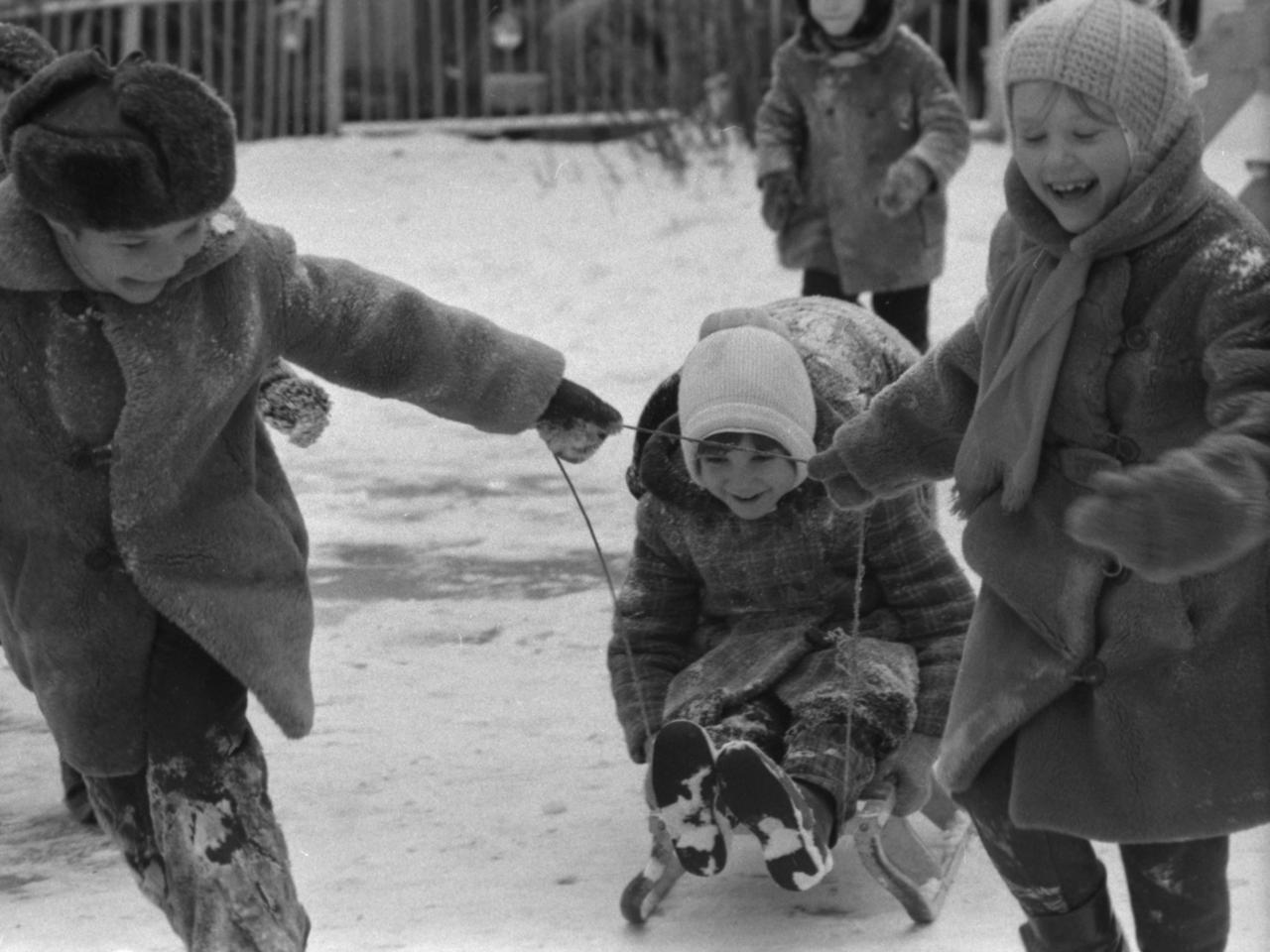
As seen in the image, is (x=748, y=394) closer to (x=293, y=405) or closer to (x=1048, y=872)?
(x=293, y=405)

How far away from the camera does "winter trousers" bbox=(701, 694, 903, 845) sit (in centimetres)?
379

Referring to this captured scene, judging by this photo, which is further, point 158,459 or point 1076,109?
point 158,459

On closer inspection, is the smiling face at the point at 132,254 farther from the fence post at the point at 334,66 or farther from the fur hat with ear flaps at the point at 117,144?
the fence post at the point at 334,66

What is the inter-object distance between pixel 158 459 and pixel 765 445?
1.14 metres

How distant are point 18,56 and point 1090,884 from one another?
2.99 m

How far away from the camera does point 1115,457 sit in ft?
9.43

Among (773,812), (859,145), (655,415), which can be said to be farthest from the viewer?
(859,145)

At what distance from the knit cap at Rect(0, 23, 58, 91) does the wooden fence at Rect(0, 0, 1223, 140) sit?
690 cm

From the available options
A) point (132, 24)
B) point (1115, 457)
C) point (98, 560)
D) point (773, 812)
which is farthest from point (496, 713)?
point (132, 24)

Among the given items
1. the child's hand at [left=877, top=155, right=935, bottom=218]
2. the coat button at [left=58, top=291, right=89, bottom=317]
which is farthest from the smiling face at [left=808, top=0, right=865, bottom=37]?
the coat button at [left=58, top=291, right=89, bottom=317]

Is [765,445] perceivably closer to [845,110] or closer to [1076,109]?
[1076,109]

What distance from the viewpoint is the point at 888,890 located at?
3.84m

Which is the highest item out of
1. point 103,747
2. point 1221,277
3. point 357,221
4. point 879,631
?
point 1221,277

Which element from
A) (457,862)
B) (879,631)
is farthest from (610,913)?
(879,631)
